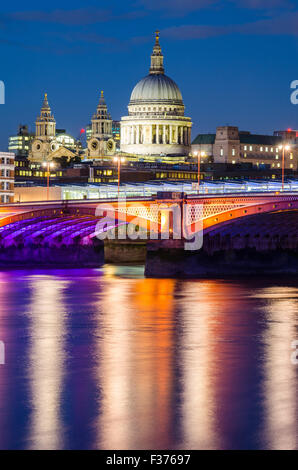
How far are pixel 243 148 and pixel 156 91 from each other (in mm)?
16073

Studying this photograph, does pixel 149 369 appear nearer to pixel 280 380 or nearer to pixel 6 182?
pixel 280 380

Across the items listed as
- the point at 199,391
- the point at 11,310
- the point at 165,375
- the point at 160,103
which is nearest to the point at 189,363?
the point at 165,375

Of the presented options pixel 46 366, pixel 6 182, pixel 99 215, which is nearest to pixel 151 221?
pixel 99 215

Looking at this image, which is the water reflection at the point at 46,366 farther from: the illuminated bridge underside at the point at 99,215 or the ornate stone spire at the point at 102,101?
the ornate stone spire at the point at 102,101

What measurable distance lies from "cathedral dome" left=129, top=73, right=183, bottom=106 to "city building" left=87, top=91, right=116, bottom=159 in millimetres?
3960


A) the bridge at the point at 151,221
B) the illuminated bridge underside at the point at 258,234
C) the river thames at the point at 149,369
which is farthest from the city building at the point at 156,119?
the river thames at the point at 149,369

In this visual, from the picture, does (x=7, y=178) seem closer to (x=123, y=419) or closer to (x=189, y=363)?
(x=189, y=363)

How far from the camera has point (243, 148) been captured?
150 m

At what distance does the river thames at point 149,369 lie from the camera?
17.6m

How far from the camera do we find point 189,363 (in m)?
24.2

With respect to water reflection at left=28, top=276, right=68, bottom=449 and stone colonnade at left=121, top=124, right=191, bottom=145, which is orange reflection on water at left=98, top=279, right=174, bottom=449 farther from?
stone colonnade at left=121, top=124, right=191, bottom=145

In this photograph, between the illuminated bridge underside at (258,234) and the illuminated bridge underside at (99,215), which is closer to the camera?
the illuminated bridge underside at (99,215)

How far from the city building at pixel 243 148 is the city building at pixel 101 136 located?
12.2 meters

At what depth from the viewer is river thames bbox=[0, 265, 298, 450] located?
57.8ft
